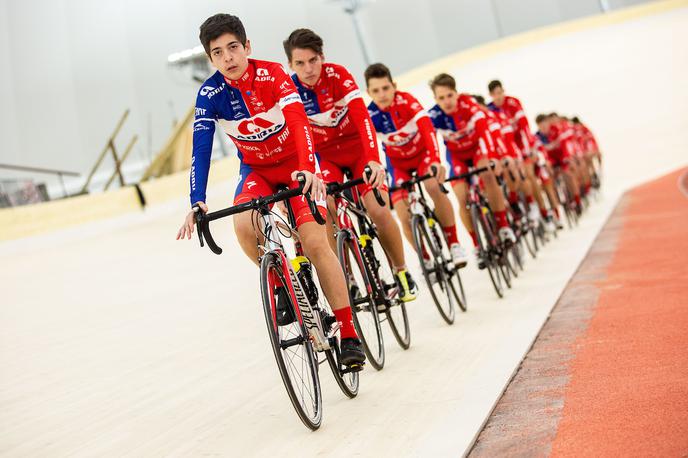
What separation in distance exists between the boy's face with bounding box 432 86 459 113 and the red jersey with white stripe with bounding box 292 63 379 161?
2.08m

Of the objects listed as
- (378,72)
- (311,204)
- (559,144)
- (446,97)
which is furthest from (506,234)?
(559,144)

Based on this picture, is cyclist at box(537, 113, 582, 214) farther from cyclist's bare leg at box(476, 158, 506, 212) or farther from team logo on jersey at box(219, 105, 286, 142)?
team logo on jersey at box(219, 105, 286, 142)

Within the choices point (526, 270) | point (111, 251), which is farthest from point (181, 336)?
point (111, 251)

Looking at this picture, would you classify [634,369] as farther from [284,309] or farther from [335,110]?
[335,110]

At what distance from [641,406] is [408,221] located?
316cm

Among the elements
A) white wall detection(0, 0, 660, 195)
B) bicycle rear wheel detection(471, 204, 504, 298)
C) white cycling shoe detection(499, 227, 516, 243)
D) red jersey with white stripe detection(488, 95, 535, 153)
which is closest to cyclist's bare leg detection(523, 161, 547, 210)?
red jersey with white stripe detection(488, 95, 535, 153)

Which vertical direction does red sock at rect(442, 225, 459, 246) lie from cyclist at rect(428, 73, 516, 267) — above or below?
below

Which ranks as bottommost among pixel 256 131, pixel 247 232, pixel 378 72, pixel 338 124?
pixel 247 232

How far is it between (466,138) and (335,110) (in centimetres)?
260

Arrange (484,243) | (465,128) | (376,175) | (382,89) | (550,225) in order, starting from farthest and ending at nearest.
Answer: (550,225) < (465,128) < (484,243) < (382,89) < (376,175)

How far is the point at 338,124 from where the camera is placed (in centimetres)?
516

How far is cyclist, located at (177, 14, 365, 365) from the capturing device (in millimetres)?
3666

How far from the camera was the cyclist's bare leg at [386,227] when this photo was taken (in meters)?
5.07

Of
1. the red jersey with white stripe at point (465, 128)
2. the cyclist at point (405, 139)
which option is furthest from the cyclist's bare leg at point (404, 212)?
the red jersey with white stripe at point (465, 128)
